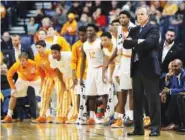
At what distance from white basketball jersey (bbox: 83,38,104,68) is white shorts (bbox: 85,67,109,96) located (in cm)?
12

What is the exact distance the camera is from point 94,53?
1083cm

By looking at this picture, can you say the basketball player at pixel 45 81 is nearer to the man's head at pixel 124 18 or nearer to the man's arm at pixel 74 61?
the man's arm at pixel 74 61

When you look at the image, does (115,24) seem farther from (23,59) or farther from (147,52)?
(147,52)

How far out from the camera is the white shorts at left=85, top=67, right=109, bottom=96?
35.7ft

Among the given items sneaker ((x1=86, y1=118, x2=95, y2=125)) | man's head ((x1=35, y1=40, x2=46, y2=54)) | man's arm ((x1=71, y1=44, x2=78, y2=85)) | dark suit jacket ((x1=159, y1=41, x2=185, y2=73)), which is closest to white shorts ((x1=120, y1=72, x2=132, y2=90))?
dark suit jacket ((x1=159, y1=41, x2=185, y2=73))

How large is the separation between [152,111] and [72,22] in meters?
9.80

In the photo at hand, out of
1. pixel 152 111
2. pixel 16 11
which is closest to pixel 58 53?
pixel 152 111

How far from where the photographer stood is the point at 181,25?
15086 millimetres

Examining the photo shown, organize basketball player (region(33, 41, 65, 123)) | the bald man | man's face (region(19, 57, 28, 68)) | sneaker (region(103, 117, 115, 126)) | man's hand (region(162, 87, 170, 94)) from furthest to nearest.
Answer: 1. man's face (region(19, 57, 28, 68))
2. basketball player (region(33, 41, 65, 123))
3. sneaker (region(103, 117, 115, 126))
4. man's hand (region(162, 87, 170, 94))
5. the bald man

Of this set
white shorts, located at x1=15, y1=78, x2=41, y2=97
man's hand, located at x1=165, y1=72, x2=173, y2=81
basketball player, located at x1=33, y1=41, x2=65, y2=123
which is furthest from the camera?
white shorts, located at x1=15, y1=78, x2=41, y2=97

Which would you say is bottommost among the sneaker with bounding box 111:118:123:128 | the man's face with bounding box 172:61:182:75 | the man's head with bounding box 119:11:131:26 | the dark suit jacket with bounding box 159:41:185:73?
the sneaker with bounding box 111:118:123:128

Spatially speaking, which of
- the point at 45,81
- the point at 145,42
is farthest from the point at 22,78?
the point at 145,42

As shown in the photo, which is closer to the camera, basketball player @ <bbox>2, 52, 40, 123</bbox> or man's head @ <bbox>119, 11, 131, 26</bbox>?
man's head @ <bbox>119, 11, 131, 26</bbox>

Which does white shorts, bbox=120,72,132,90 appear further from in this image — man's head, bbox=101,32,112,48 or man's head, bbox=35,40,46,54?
man's head, bbox=35,40,46,54
